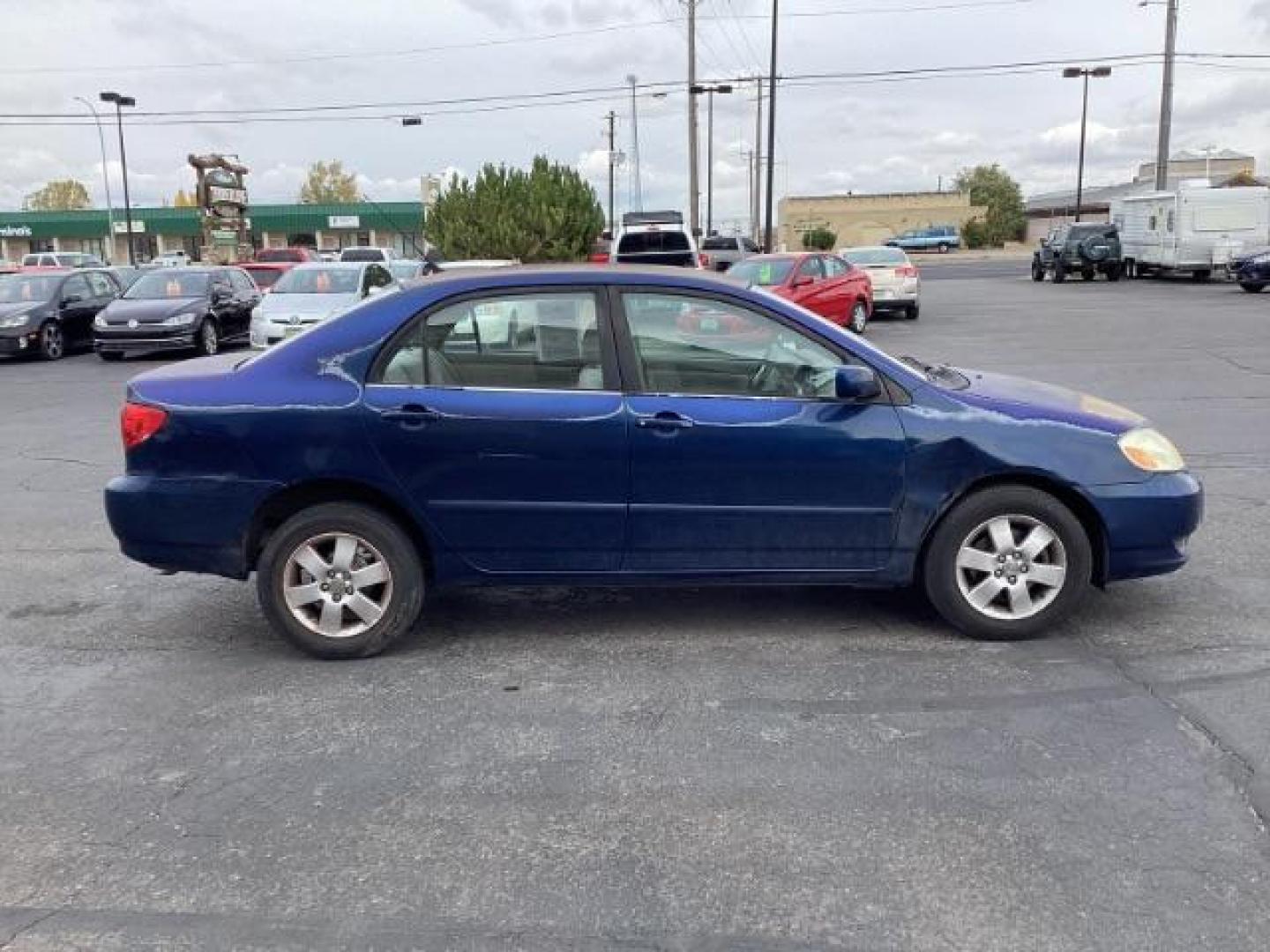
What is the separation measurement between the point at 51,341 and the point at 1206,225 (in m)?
29.0

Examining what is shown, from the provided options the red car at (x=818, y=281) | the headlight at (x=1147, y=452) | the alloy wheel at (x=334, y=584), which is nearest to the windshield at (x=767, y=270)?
the red car at (x=818, y=281)

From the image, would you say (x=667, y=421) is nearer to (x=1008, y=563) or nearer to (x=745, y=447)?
(x=745, y=447)

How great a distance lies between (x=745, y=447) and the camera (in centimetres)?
468

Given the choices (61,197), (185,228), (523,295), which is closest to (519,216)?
(523,295)

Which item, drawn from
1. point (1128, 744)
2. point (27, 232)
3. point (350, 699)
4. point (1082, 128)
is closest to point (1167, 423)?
point (1128, 744)

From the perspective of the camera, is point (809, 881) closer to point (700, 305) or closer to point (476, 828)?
point (476, 828)

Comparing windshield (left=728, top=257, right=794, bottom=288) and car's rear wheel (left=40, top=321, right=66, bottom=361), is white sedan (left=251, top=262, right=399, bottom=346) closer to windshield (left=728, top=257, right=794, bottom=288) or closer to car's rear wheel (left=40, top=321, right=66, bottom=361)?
car's rear wheel (left=40, top=321, right=66, bottom=361)

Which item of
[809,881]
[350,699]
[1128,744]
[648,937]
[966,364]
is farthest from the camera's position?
[966,364]

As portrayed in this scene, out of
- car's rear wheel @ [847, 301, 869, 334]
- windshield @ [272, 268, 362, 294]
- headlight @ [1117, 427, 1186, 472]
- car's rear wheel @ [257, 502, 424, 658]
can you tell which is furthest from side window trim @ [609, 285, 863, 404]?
car's rear wheel @ [847, 301, 869, 334]

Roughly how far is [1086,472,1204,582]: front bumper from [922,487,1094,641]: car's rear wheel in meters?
0.12

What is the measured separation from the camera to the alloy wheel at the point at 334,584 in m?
4.77

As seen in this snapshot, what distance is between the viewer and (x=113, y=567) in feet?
20.7

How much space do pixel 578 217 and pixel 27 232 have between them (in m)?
62.5

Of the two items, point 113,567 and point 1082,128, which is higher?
point 1082,128
